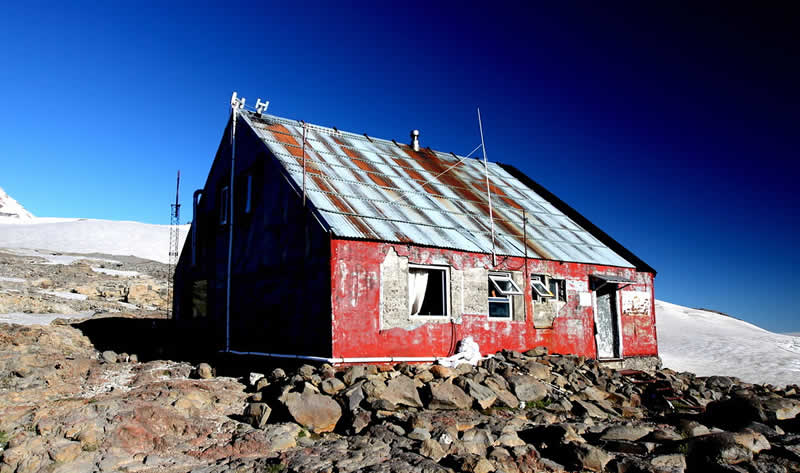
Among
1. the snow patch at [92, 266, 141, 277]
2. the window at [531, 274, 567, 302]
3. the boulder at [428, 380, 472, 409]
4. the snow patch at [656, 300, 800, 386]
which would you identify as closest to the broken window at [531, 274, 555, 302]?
the window at [531, 274, 567, 302]

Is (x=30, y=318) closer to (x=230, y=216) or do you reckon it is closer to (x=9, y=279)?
(x=230, y=216)

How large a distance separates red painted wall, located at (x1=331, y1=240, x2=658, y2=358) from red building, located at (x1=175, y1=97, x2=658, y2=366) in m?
0.03

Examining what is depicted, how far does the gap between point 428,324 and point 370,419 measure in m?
4.46

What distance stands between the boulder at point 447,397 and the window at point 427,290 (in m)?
2.96

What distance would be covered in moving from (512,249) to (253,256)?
24.6ft

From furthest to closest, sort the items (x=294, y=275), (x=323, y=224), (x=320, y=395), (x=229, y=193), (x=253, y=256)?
(x=229, y=193)
(x=253, y=256)
(x=294, y=275)
(x=323, y=224)
(x=320, y=395)

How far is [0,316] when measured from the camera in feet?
66.5

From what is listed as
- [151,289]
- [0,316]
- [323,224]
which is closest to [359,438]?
[323,224]

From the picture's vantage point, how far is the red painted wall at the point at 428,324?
1181 centimetres

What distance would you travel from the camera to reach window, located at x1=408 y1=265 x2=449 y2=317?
13195 mm

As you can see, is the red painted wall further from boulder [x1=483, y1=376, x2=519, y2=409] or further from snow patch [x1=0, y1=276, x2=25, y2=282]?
snow patch [x1=0, y1=276, x2=25, y2=282]

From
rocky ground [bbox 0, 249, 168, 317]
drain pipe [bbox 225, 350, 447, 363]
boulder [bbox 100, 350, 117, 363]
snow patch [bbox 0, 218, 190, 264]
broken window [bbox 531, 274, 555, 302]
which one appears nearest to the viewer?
drain pipe [bbox 225, 350, 447, 363]

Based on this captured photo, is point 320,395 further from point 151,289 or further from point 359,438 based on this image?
point 151,289

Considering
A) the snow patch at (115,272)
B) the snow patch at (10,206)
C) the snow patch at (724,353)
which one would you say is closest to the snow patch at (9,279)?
the snow patch at (115,272)
